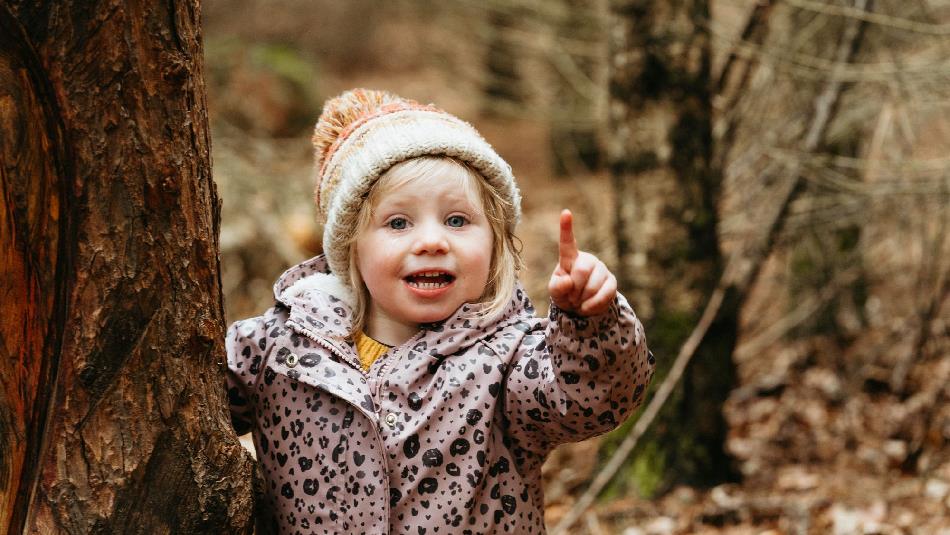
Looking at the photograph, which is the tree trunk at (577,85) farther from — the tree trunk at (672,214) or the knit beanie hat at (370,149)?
the knit beanie hat at (370,149)

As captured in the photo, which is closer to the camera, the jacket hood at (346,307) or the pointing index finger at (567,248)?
the pointing index finger at (567,248)

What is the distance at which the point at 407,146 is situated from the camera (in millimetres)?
2121

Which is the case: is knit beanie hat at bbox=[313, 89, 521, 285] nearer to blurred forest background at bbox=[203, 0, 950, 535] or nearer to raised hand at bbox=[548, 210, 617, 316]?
raised hand at bbox=[548, 210, 617, 316]

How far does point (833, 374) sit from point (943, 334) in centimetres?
69

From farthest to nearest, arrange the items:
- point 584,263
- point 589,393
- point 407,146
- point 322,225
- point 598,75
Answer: point 598,75, point 322,225, point 407,146, point 589,393, point 584,263

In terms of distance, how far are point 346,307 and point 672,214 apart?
228 cm

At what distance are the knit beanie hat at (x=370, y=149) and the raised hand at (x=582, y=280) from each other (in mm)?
448

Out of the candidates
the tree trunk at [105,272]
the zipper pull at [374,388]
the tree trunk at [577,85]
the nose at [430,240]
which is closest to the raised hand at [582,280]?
the nose at [430,240]

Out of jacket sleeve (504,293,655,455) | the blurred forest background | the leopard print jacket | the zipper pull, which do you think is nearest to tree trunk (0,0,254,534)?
the leopard print jacket

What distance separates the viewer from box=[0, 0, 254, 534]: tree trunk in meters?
1.61

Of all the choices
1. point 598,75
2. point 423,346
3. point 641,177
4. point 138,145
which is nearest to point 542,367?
point 423,346

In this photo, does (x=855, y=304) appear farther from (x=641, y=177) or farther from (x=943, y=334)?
(x=641, y=177)

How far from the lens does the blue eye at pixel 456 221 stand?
214 cm

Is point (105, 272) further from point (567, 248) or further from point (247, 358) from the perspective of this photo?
point (567, 248)
